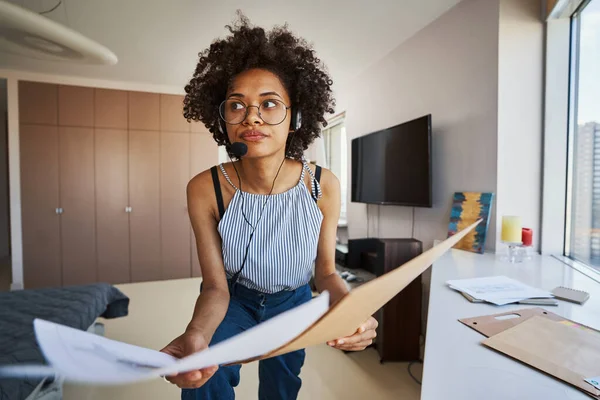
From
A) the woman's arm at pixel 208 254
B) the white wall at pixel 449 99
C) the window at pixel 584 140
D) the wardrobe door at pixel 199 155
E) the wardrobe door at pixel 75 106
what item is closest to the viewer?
the woman's arm at pixel 208 254

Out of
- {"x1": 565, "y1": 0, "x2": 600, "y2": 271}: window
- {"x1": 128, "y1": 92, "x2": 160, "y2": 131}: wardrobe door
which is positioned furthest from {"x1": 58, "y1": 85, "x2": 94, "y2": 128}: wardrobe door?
{"x1": 565, "y1": 0, "x2": 600, "y2": 271}: window

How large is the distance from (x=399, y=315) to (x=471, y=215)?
83 cm

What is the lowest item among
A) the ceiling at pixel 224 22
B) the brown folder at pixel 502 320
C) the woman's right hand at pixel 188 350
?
the brown folder at pixel 502 320

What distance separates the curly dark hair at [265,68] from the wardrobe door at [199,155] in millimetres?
3421

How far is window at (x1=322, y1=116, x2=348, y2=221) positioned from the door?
160cm

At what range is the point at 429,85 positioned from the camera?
8.48 feet

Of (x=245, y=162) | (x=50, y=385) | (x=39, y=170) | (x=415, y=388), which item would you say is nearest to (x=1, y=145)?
(x=39, y=170)

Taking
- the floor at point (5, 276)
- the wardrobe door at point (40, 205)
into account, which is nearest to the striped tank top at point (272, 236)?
the wardrobe door at point (40, 205)

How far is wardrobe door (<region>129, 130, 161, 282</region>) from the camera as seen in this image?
432 cm

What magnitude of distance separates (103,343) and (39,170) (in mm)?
4626

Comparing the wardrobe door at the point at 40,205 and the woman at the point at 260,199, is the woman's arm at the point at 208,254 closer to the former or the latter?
the woman at the point at 260,199

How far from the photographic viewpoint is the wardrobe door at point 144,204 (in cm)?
432

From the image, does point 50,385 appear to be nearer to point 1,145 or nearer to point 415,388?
point 415,388

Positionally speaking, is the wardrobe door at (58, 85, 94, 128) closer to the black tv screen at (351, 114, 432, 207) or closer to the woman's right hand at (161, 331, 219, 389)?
the black tv screen at (351, 114, 432, 207)
